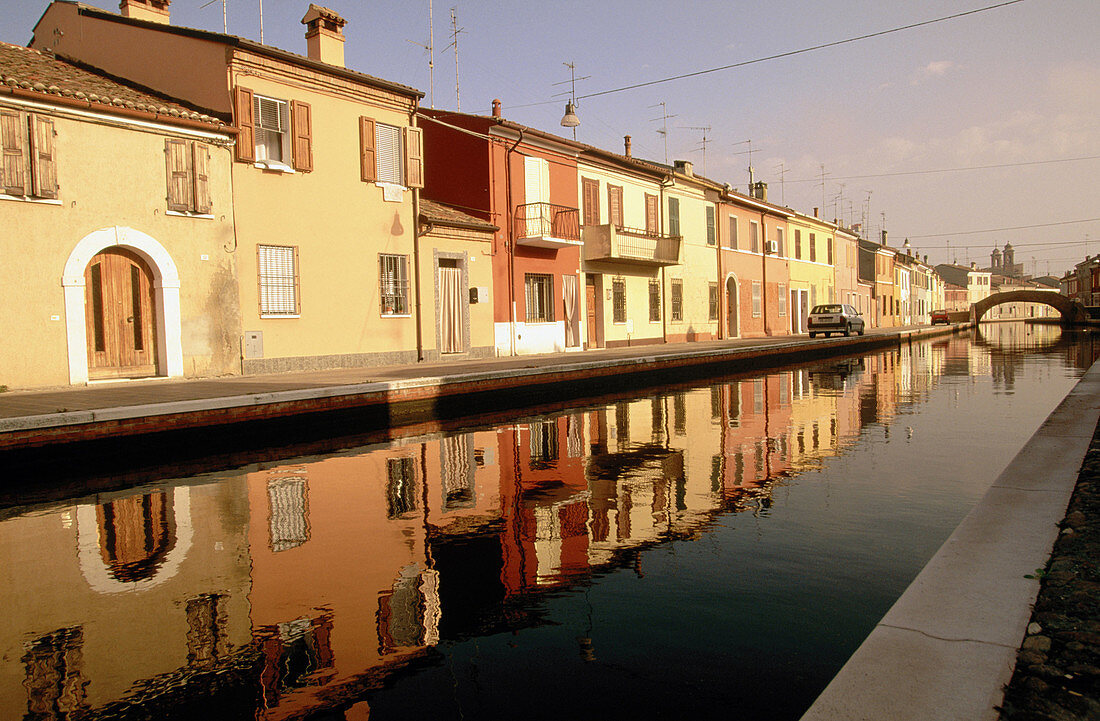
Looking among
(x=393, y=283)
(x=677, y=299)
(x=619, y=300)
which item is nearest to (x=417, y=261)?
(x=393, y=283)

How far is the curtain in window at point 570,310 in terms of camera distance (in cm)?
2488

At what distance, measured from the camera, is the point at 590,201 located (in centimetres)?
2634

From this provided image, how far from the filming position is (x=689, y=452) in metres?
8.77

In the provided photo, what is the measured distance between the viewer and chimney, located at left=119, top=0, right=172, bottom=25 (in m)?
16.7

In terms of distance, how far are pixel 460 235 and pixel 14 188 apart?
1034cm

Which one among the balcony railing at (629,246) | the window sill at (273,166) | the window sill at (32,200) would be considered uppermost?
the window sill at (273,166)

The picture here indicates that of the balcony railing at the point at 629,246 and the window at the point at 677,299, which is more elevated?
the balcony railing at the point at 629,246

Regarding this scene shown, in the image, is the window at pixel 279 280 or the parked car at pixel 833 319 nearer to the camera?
the window at pixel 279 280

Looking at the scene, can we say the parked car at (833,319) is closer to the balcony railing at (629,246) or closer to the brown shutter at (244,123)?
the balcony railing at (629,246)

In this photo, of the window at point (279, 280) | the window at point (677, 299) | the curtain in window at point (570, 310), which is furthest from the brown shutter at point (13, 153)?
the window at point (677, 299)

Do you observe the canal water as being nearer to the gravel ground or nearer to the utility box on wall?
the gravel ground

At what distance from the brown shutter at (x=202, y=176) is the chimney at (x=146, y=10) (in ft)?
13.6

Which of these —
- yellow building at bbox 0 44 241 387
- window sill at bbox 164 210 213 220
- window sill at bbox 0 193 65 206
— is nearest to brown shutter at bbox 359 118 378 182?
yellow building at bbox 0 44 241 387

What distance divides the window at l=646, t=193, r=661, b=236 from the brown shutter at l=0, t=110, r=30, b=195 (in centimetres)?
2064
